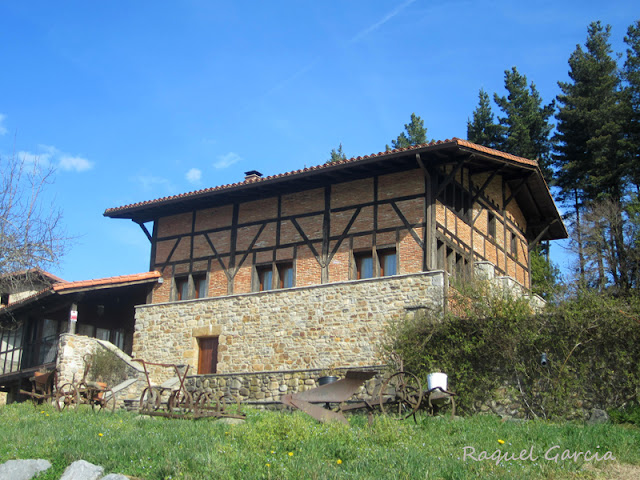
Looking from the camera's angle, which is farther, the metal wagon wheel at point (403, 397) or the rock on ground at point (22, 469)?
the metal wagon wheel at point (403, 397)

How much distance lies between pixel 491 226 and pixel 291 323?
7124 mm

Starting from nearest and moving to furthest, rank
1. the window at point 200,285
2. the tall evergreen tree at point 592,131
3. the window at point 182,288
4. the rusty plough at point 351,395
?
the rusty plough at point 351,395
the window at point 200,285
the window at point 182,288
the tall evergreen tree at point 592,131

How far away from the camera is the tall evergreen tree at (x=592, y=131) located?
95.6 feet

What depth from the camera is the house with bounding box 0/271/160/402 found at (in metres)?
21.1

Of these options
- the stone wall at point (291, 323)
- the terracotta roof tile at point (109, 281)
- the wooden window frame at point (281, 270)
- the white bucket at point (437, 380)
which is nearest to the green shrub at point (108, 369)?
the stone wall at point (291, 323)

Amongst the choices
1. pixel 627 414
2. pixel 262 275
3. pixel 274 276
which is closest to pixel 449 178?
pixel 274 276

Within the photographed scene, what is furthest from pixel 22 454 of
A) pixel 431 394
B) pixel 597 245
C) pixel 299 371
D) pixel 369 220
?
pixel 597 245

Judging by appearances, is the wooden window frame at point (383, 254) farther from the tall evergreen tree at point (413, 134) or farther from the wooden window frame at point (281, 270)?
the tall evergreen tree at point (413, 134)

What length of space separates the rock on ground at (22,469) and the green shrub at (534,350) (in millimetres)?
7772

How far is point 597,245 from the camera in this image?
2736 centimetres

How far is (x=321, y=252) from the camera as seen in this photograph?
754 inches

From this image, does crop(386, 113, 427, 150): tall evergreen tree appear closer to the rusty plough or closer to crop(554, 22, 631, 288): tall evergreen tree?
crop(554, 22, 631, 288): tall evergreen tree

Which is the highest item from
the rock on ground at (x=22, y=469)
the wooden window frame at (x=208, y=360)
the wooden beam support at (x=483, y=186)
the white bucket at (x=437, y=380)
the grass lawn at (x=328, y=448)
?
the wooden beam support at (x=483, y=186)

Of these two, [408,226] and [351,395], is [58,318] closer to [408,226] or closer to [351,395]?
[408,226]
